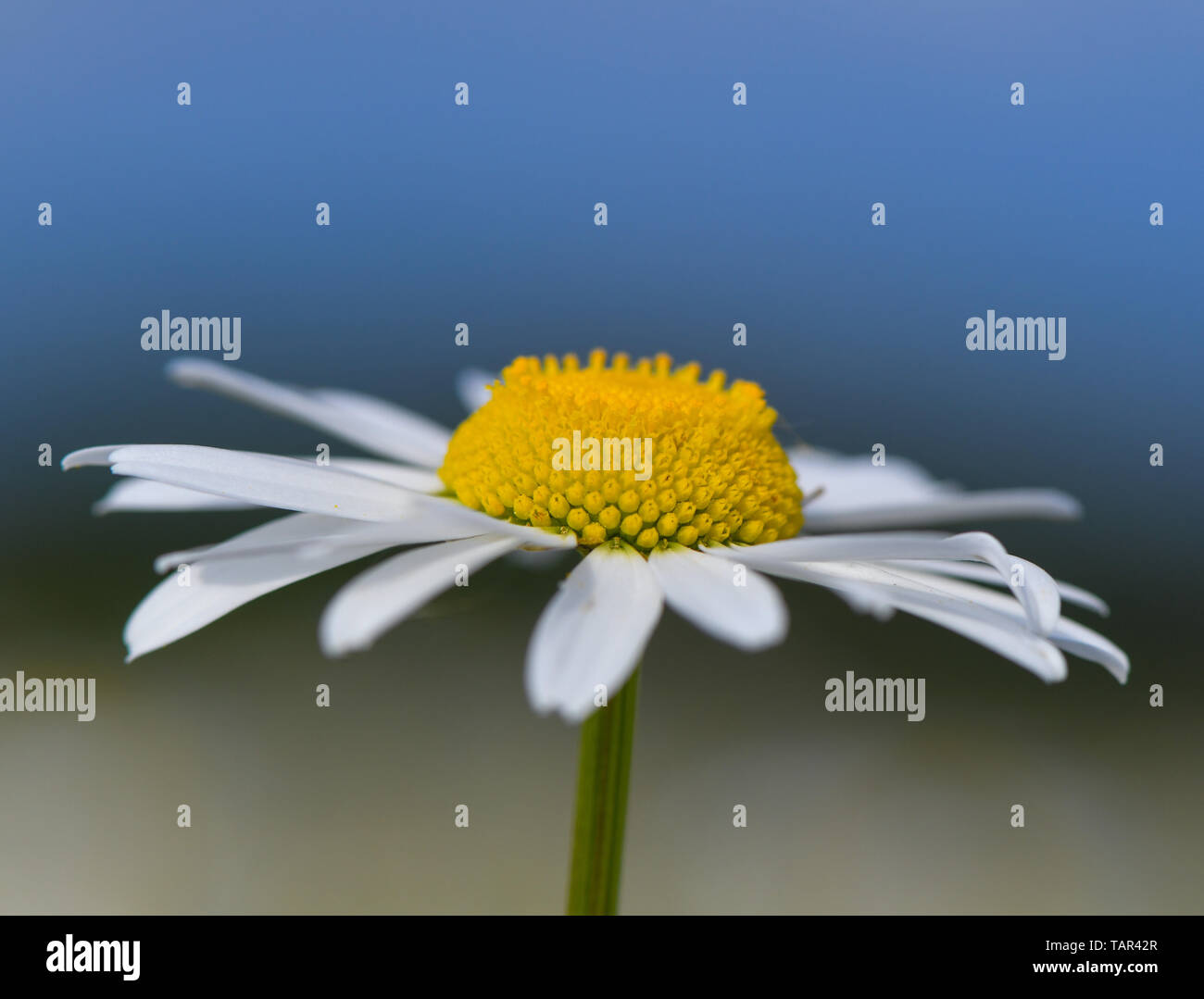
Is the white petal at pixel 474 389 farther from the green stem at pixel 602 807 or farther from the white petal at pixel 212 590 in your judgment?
the green stem at pixel 602 807

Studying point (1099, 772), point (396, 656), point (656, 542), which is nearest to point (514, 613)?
point (396, 656)

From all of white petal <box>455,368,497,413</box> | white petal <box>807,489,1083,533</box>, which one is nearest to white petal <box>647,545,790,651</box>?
white petal <box>807,489,1083,533</box>

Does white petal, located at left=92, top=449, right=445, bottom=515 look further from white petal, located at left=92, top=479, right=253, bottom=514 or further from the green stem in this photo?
the green stem

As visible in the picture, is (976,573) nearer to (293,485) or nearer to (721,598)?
(721,598)

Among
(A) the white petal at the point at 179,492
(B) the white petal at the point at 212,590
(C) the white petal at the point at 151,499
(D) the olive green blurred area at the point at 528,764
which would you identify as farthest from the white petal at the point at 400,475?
(D) the olive green blurred area at the point at 528,764
